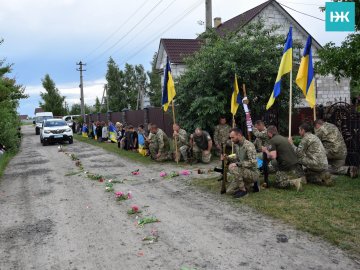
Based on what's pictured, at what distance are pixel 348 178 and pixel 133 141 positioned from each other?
10653 millimetres

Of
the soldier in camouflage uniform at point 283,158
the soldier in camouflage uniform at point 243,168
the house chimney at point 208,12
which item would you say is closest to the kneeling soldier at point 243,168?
the soldier in camouflage uniform at point 243,168

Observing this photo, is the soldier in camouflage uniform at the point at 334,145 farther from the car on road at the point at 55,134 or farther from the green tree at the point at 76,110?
the green tree at the point at 76,110

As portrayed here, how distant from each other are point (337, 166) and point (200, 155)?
4674 millimetres

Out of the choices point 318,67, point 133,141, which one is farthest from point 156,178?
point 133,141

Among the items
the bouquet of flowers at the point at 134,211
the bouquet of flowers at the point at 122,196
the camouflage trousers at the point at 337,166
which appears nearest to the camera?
the bouquet of flowers at the point at 134,211

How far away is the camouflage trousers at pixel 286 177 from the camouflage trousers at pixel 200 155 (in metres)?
4.51

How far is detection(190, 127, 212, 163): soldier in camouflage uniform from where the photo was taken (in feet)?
41.9

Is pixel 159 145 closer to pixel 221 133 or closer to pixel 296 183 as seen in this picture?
pixel 221 133

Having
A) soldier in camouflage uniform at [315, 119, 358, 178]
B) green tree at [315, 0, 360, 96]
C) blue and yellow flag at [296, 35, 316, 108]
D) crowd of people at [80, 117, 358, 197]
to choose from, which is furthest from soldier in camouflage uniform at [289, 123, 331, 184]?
green tree at [315, 0, 360, 96]

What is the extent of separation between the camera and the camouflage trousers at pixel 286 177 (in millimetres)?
8234

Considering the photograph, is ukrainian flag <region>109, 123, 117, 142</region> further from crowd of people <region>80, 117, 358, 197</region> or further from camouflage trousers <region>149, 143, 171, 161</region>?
crowd of people <region>80, 117, 358, 197</region>

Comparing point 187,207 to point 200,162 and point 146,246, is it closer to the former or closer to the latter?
point 146,246

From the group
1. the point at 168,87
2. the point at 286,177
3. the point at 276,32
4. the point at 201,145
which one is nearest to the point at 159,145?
the point at 201,145

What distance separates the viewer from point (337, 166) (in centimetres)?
975
